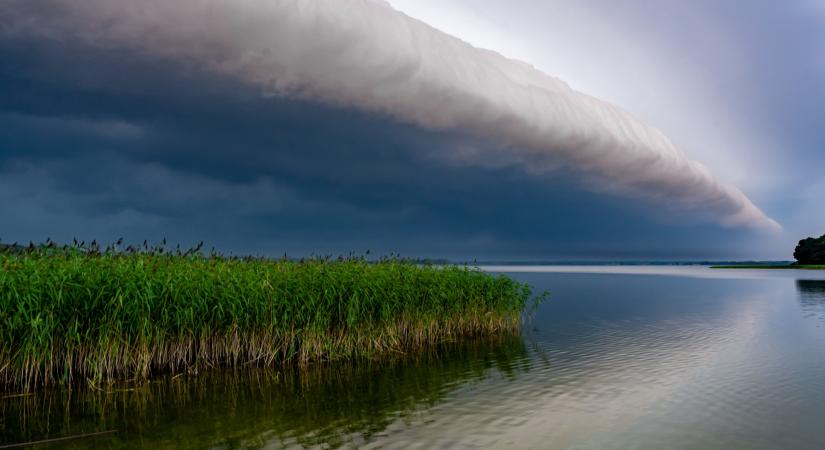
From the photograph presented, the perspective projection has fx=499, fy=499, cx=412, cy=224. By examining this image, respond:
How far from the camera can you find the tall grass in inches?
513

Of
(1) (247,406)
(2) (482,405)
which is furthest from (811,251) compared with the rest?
(1) (247,406)

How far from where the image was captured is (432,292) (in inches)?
837

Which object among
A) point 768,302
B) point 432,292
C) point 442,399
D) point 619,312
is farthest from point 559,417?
point 768,302

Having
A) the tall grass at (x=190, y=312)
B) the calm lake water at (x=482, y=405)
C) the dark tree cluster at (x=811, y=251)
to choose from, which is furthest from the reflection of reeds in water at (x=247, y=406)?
the dark tree cluster at (x=811, y=251)

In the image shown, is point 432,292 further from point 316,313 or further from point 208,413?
point 208,413

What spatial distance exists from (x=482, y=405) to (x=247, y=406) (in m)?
5.85

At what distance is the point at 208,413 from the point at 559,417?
823 cm

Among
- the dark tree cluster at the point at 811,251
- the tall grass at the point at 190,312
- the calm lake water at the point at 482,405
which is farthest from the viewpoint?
the dark tree cluster at the point at 811,251

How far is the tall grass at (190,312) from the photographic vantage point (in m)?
13.0

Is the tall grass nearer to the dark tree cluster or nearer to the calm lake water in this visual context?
the calm lake water

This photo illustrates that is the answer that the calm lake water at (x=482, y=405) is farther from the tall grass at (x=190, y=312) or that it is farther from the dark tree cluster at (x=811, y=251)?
the dark tree cluster at (x=811, y=251)

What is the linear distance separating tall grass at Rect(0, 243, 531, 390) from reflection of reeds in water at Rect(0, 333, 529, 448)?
2.84 feet

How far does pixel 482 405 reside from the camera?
12.7 metres

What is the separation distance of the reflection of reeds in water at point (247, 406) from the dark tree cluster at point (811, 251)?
16056 cm
